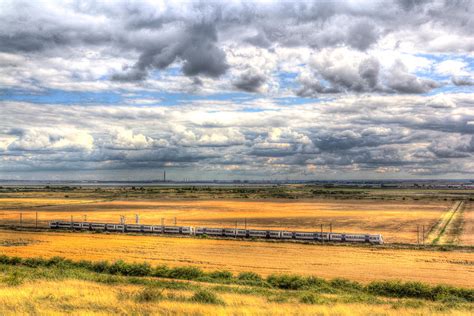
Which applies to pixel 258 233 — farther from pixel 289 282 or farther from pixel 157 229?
pixel 289 282

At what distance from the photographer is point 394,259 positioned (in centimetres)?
3731

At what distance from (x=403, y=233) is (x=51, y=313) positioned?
163 feet

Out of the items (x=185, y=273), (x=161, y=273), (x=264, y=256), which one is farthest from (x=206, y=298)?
(x=264, y=256)

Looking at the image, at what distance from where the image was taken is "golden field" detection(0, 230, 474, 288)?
104 ft

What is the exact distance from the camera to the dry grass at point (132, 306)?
14211mm

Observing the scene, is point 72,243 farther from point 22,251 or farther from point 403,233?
point 403,233

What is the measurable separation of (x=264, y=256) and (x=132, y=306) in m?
24.9

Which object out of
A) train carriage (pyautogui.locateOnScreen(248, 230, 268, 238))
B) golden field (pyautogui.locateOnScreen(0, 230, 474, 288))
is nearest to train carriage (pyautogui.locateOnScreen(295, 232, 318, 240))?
golden field (pyautogui.locateOnScreen(0, 230, 474, 288))

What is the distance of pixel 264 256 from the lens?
3900 cm

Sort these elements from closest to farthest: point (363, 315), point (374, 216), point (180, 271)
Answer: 1. point (363, 315)
2. point (180, 271)
3. point (374, 216)

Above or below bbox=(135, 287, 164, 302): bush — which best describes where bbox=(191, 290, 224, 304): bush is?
below

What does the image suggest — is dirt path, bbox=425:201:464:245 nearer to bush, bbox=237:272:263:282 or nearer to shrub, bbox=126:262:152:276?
bush, bbox=237:272:263:282

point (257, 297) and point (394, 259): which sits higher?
point (257, 297)

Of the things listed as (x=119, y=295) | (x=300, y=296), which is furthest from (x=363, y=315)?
(x=119, y=295)
